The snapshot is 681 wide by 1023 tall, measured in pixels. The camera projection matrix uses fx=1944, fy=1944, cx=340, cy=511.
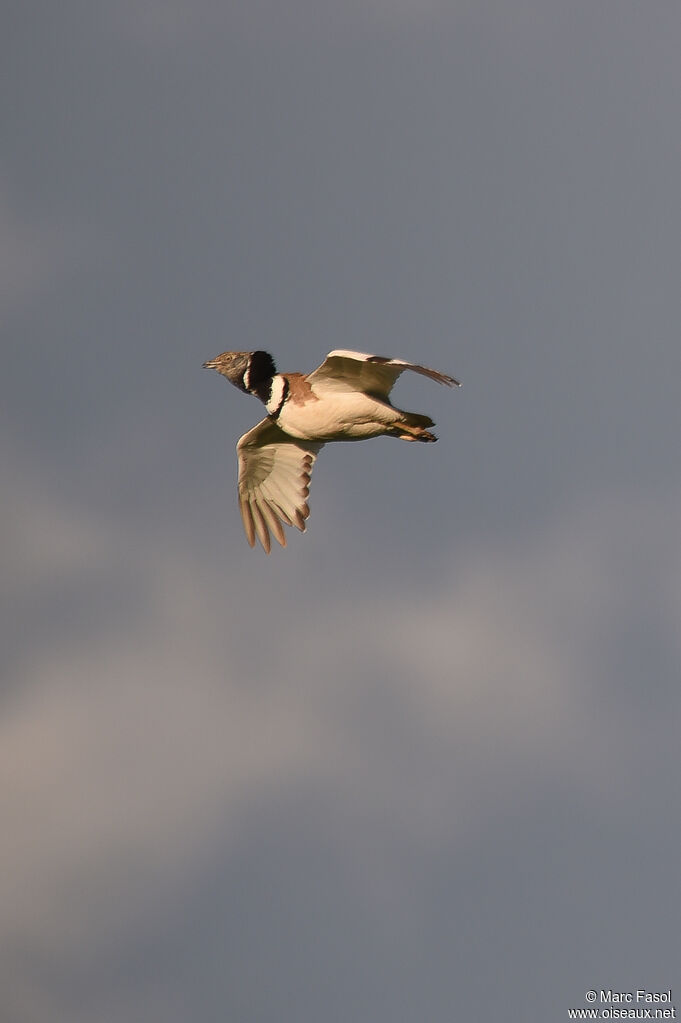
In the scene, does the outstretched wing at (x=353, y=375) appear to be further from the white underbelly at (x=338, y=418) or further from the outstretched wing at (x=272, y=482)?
the outstretched wing at (x=272, y=482)

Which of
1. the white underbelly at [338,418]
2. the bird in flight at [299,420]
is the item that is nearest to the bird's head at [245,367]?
the bird in flight at [299,420]

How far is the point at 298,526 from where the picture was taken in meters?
32.7

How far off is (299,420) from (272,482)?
3.35m

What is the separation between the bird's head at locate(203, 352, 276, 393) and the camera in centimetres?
3042

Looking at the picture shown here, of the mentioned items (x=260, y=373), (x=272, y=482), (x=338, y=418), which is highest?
(x=260, y=373)

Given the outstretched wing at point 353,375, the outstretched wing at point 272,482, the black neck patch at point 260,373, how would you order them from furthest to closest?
the outstretched wing at point 272,482
the black neck patch at point 260,373
the outstretched wing at point 353,375

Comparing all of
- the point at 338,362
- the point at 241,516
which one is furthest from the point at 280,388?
the point at 241,516

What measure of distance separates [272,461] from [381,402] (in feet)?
Answer: 13.3

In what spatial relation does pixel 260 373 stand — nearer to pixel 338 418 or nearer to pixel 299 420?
pixel 299 420

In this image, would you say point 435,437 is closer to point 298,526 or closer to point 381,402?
point 381,402

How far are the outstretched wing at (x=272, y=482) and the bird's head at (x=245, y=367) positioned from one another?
46.6 inches

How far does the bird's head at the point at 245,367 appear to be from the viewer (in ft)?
99.8

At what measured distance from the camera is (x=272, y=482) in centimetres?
3256

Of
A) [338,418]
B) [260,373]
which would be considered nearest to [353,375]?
[338,418]
